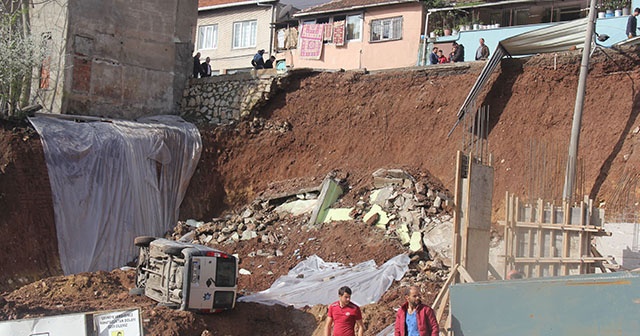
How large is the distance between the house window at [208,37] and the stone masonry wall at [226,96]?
38.9ft

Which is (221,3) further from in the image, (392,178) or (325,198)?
(392,178)

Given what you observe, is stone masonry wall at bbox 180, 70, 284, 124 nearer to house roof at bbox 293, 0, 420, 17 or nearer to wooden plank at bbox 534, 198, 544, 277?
house roof at bbox 293, 0, 420, 17

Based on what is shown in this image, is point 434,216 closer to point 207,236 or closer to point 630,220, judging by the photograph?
point 630,220

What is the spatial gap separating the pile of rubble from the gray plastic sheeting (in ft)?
4.04

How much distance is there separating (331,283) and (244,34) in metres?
23.2

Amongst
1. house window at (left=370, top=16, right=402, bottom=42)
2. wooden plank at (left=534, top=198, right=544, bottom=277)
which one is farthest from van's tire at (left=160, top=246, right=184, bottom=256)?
house window at (left=370, top=16, right=402, bottom=42)

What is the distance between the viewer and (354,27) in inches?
1261

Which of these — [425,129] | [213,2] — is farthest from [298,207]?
[213,2]

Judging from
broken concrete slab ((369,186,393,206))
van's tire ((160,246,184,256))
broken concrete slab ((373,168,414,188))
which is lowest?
van's tire ((160,246,184,256))

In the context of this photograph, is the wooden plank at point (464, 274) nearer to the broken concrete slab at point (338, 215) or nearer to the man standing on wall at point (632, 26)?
the broken concrete slab at point (338, 215)

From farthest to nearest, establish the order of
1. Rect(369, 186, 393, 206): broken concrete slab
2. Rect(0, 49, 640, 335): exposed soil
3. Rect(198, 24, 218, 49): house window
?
Rect(198, 24, 218, 49): house window < Rect(369, 186, 393, 206): broken concrete slab < Rect(0, 49, 640, 335): exposed soil

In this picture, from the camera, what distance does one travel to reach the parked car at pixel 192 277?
14.4 m

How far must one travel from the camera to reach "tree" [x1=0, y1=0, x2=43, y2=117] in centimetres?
2188

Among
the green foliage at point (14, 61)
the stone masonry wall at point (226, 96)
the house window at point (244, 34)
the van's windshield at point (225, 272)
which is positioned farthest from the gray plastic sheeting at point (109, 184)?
the house window at point (244, 34)
